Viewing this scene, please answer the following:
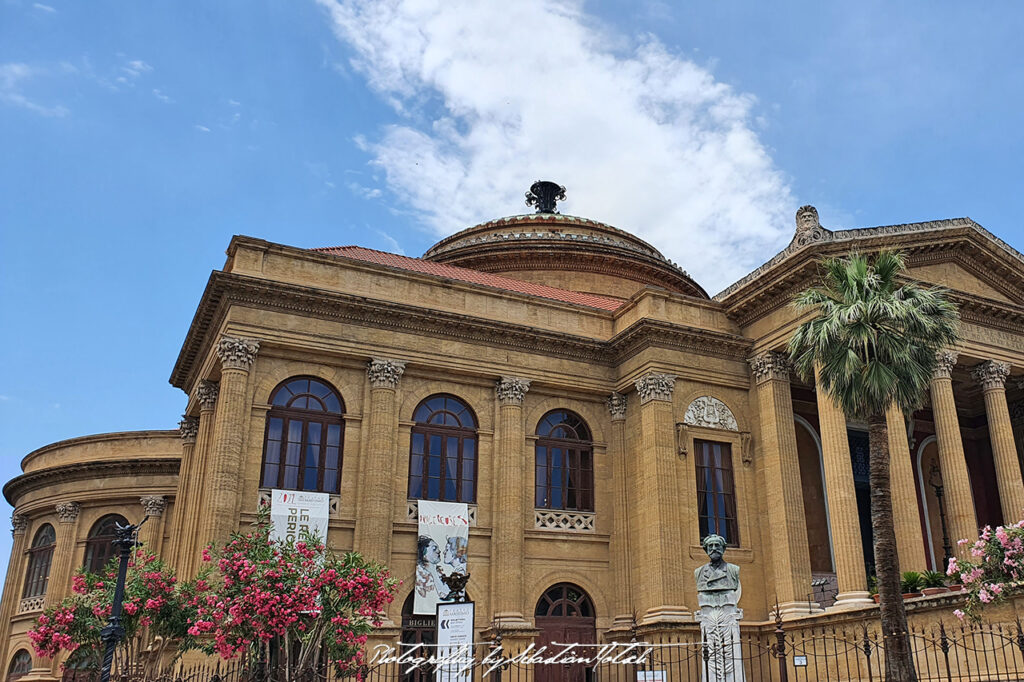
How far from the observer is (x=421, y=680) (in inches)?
808

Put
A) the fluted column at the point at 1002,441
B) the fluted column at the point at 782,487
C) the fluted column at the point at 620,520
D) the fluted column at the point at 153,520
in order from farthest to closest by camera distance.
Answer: the fluted column at the point at 153,520 < the fluted column at the point at 620,520 < the fluted column at the point at 1002,441 < the fluted column at the point at 782,487

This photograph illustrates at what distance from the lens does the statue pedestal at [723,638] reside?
15438 mm

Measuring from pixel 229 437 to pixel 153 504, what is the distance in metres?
14.0

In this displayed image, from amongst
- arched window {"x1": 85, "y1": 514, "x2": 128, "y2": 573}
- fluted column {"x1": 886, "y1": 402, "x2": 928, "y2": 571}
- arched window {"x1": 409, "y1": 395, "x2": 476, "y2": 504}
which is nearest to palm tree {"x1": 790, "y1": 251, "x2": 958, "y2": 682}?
fluted column {"x1": 886, "y1": 402, "x2": 928, "y2": 571}

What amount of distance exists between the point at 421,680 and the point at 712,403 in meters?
10.7

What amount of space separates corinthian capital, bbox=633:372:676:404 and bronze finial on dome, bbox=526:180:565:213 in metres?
16.7

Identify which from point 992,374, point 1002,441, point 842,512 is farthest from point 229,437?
point 992,374

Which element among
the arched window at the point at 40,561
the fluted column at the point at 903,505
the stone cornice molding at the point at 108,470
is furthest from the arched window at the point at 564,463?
the arched window at the point at 40,561

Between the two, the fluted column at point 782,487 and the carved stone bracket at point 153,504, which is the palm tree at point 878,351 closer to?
the fluted column at point 782,487

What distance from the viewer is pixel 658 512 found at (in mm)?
22359

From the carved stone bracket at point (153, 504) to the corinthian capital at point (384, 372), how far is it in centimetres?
1424

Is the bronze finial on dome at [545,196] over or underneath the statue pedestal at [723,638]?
over

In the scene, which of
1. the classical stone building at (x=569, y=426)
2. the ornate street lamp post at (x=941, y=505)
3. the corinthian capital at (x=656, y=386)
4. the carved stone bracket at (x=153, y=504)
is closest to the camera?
the classical stone building at (x=569, y=426)

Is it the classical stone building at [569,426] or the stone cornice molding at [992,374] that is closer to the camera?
the classical stone building at [569,426]
